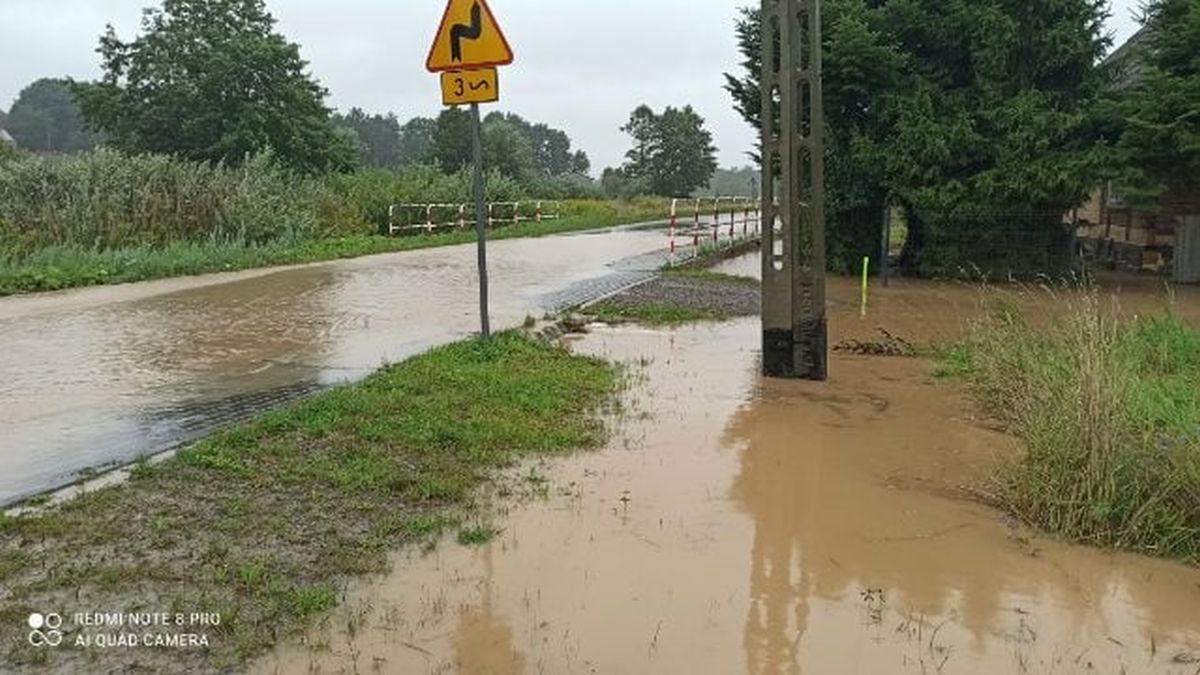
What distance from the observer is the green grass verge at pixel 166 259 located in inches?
565

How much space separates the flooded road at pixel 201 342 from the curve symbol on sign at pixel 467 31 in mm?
2987

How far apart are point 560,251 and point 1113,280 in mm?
12328

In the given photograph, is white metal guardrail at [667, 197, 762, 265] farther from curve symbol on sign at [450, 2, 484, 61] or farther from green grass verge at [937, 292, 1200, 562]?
green grass verge at [937, 292, 1200, 562]

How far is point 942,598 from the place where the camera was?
4352 millimetres

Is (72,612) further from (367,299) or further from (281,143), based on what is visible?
(281,143)

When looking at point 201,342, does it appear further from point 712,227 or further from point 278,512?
point 712,227

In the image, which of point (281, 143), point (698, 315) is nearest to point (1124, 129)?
point (698, 315)

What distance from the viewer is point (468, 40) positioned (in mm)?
8609

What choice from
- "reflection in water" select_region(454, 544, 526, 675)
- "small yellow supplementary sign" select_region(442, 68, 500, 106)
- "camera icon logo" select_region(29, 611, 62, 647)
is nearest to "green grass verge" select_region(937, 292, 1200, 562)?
"reflection in water" select_region(454, 544, 526, 675)

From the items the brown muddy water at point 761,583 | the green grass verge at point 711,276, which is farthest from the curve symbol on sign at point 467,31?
the green grass verge at point 711,276

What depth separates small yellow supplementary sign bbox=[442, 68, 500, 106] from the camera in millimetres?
8641

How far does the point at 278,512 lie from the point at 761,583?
2.47m

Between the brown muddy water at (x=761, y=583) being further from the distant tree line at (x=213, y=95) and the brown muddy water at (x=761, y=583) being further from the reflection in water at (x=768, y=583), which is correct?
the distant tree line at (x=213, y=95)

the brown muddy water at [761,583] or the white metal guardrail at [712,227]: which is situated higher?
the white metal guardrail at [712,227]
